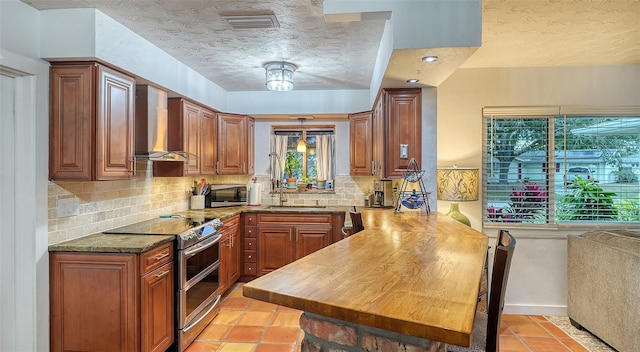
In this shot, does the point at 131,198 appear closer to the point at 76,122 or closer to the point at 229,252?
the point at 76,122

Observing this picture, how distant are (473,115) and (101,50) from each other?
10.8ft

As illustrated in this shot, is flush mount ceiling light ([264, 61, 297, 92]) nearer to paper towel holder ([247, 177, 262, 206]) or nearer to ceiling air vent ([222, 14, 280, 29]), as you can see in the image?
ceiling air vent ([222, 14, 280, 29])

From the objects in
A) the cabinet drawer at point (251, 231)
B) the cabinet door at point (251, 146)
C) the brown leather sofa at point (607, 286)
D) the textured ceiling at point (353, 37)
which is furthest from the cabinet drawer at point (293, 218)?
the brown leather sofa at point (607, 286)

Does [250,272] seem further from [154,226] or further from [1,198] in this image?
[1,198]

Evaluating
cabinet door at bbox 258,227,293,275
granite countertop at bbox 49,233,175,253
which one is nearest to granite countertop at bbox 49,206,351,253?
granite countertop at bbox 49,233,175,253

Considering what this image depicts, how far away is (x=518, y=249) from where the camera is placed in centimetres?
346

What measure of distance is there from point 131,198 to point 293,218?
68.5 inches

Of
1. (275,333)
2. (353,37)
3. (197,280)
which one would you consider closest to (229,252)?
(197,280)

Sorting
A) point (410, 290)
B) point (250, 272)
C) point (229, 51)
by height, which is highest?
point (229, 51)

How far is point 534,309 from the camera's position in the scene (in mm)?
3426

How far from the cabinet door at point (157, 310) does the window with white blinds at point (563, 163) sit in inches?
122

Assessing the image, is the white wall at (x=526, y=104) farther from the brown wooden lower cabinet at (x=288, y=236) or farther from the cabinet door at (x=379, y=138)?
the brown wooden lower cabinet at (x=288, y=236)

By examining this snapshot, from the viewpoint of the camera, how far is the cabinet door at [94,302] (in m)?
2.18

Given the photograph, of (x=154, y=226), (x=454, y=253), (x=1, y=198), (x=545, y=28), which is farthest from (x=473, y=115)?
(x=1, y=198)
